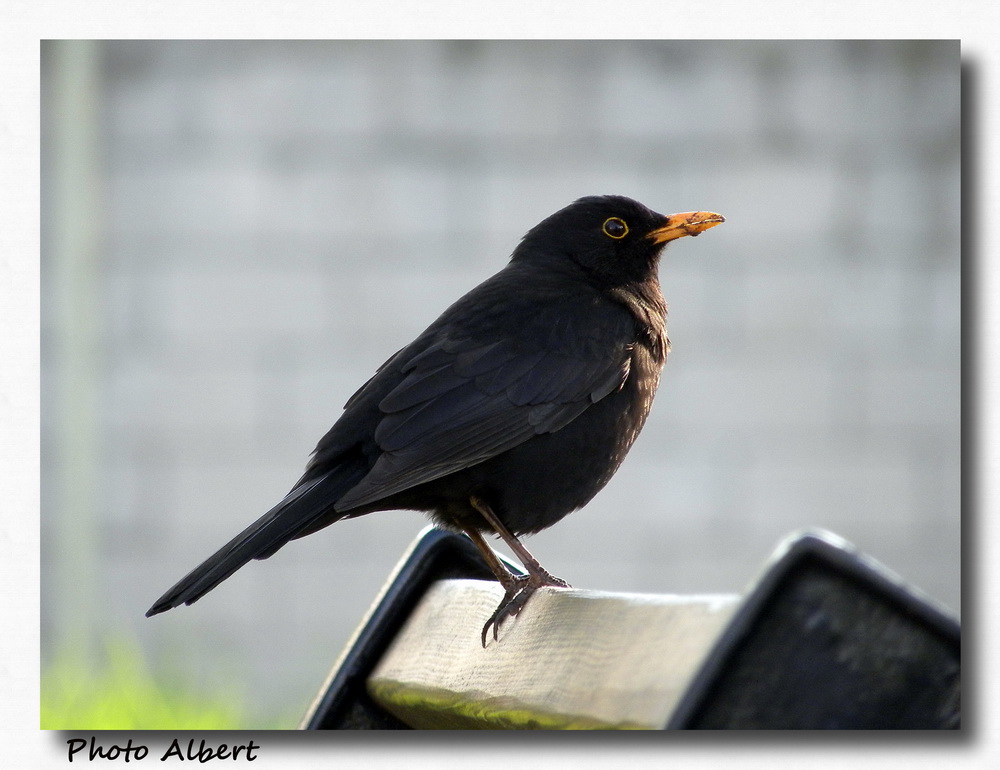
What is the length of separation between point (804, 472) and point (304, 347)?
73.5 inches

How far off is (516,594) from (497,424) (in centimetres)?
37

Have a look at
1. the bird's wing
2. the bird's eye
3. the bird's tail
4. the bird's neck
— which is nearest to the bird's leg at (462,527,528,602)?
the bird's wing

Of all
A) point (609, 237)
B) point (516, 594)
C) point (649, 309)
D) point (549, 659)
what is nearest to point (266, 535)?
point (516, 594)

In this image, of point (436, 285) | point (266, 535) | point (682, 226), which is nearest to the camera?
point (266, 535)

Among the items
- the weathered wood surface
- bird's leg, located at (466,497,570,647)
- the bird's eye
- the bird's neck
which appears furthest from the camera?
the bird's eye

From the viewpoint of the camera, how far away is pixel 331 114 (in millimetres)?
5066

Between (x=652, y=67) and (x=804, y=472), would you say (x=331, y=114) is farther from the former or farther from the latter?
(x=804, y=472)

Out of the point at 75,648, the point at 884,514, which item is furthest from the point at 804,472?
the point at 75,648

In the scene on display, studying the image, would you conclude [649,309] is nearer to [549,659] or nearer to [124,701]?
[549,659]

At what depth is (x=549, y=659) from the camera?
84.0 inches

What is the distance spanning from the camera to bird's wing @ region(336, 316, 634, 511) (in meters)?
Result: 2.85

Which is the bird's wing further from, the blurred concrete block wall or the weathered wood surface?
the blurred concrete block wall

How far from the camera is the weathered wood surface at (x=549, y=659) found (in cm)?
171
